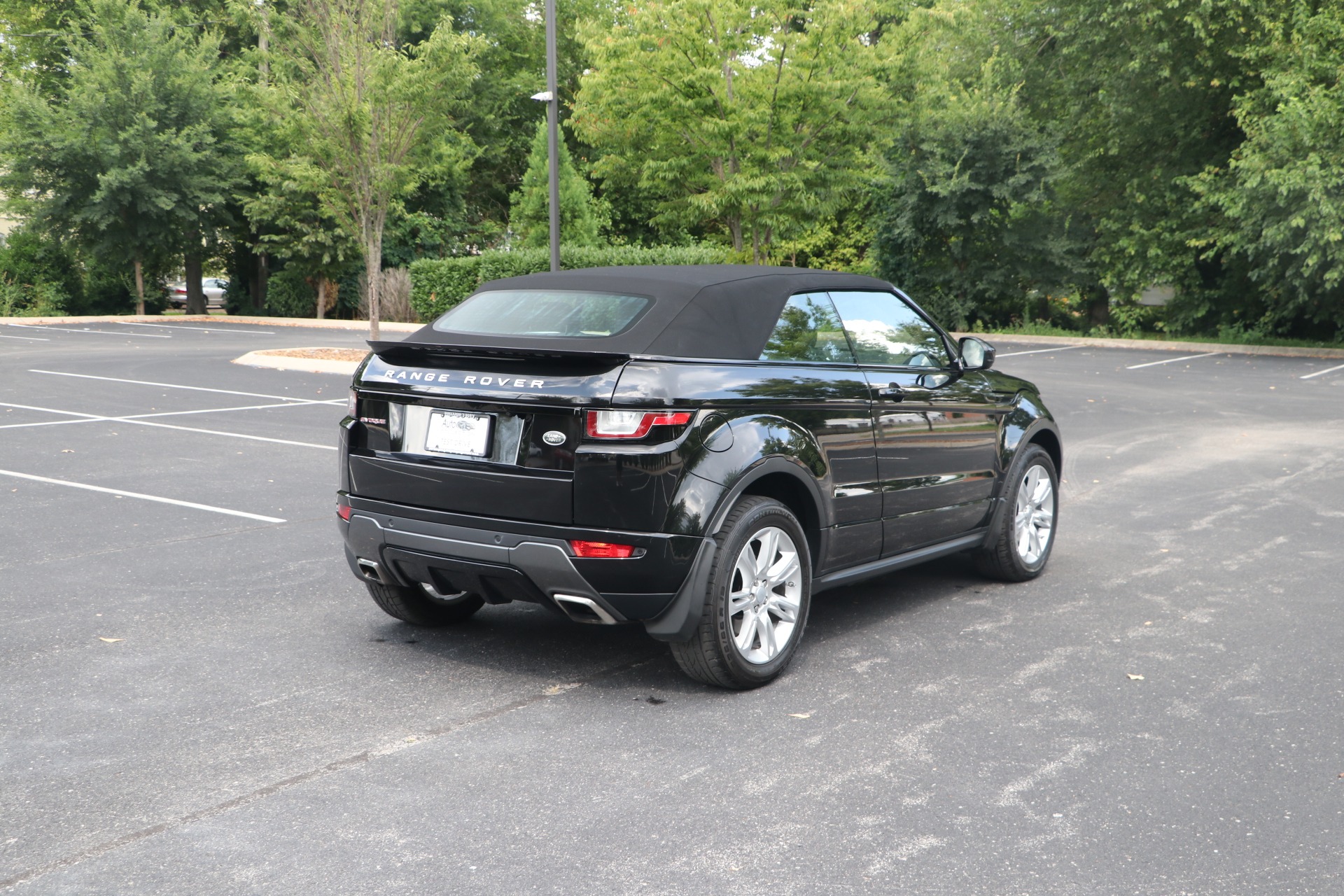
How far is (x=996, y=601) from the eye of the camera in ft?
20.6

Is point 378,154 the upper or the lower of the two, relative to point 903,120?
lower

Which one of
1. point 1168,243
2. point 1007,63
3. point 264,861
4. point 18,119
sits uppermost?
point 1007,63

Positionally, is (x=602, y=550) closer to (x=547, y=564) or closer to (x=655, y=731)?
(x=547, y=564)

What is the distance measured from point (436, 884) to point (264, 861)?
502 millimetres

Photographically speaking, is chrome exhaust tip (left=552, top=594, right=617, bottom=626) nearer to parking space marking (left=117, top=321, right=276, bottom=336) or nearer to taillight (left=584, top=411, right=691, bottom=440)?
taillight (left=584, top=411, right=691, bottom=440)

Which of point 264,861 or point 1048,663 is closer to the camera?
point 264,861

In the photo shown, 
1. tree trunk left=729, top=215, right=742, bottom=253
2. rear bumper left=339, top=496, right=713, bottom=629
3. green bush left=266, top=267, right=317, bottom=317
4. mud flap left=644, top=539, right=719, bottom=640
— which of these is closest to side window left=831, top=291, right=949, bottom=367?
Result: mud flap left=644, top=539, right=719, bottom=640

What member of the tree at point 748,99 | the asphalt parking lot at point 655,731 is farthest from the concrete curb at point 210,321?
the asphalt parking lot at point 655,731

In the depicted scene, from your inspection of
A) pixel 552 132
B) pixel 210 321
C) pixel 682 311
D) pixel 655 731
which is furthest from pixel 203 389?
pixel 210 321

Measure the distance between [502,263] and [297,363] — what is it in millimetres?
11600

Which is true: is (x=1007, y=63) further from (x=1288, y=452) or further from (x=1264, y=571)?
(x=1264, y=571)

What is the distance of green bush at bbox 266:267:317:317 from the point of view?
3897 centimetres

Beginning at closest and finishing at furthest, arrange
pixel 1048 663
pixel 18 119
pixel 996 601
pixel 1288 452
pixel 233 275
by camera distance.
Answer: pixel 1048 663 → pixel 996 601 → pixel 1288 452 → pixel 18 119 → pixel 233 275

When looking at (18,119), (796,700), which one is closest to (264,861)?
(796,700)
